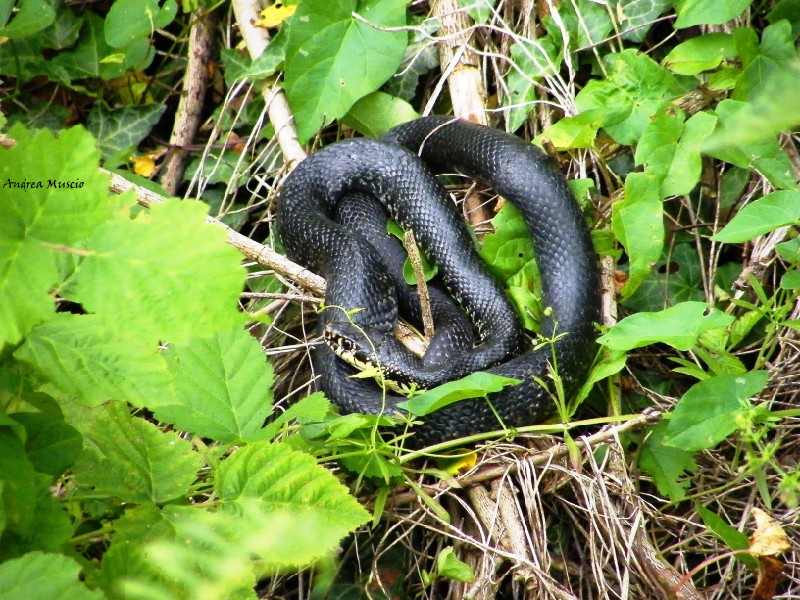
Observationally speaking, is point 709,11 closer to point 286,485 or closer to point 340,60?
point 340,60

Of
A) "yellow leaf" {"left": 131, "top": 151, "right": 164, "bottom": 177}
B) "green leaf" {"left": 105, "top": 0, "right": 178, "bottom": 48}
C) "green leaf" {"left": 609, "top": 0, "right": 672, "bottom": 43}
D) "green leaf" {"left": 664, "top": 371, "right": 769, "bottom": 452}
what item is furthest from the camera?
"yellow leaf" {"left": 131, "top": 151, "right": 164, "bottom": 177}

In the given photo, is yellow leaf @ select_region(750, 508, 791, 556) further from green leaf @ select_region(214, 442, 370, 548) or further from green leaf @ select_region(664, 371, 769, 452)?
green leaf @ select_region(214, 442, 370, 548)

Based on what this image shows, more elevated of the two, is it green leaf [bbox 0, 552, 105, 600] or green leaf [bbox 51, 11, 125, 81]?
green leaf [bbox 51, 11, 125, 81]

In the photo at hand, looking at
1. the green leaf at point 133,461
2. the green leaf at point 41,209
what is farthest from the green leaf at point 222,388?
the green leaf at point 41,209

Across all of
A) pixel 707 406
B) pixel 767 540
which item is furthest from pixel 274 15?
pixel 767 540

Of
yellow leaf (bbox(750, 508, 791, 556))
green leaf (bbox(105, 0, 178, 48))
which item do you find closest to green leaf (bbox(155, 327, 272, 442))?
yellow leaf (bbox(750, 508, 791, 556))
